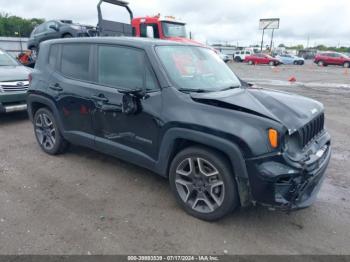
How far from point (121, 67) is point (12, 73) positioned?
4364 mm

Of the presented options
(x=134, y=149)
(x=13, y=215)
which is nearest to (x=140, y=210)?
(x=134, y=149)

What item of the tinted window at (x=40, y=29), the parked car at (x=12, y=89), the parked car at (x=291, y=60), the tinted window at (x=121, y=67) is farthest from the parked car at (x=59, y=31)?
the parked car at (x=291, y=60)

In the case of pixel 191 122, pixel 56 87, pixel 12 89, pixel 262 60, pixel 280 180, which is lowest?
pixel 262 60

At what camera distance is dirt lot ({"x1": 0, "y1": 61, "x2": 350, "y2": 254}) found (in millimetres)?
2844

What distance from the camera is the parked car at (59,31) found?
11.9 m

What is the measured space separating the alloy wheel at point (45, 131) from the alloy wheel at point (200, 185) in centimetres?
250

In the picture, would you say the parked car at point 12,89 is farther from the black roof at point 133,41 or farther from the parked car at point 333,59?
the parked car at point 333,59

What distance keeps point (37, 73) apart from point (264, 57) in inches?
1411

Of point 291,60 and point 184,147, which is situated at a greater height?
point 184,147

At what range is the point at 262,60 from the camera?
3741 cm

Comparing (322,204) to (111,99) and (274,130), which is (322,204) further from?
(111,99)

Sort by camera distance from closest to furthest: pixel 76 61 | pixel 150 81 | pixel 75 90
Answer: pixel 150 81
pixel 75 90
pixel 76 61

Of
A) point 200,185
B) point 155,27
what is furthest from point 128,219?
point 155,27

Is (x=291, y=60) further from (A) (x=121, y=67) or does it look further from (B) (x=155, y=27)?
(A) (x=121, y=67)
